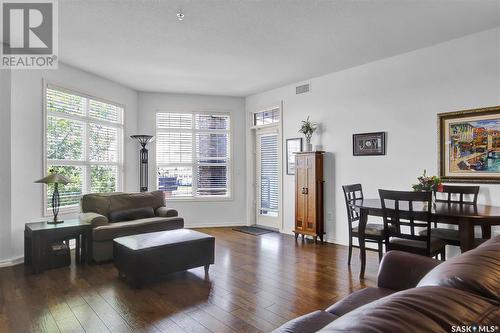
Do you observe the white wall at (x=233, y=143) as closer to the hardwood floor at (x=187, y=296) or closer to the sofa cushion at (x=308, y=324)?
the hardwood floor at (x=187, y=296)

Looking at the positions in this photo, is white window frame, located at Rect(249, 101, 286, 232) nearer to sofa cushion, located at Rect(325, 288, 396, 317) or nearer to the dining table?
the dining table

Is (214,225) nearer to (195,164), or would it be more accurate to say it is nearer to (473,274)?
(195,164)

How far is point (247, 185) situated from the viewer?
662cm

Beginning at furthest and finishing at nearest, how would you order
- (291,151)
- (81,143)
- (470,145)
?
(291,151)
(81,143)
(470,145)

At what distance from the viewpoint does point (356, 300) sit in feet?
5.76

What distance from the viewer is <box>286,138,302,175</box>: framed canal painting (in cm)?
561

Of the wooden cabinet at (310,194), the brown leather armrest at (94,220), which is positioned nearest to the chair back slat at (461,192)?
the wooden cabinet at (310,194)

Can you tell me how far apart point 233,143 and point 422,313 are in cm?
602

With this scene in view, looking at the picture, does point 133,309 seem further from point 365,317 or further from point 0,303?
point 365,317

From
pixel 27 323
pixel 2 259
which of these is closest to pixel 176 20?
pixel 27 323

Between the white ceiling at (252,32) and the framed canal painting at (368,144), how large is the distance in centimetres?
109

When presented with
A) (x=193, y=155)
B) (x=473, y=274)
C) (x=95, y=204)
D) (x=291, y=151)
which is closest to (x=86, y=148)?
(x=95, y=204)

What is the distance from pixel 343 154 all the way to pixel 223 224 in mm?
2998

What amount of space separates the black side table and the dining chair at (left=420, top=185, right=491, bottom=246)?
4.01 metres
